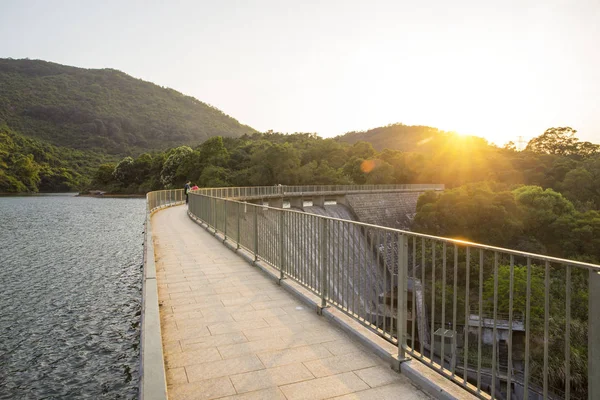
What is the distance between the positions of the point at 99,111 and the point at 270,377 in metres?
152

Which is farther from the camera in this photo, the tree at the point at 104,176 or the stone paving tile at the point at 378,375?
the tree at the point at 104,176

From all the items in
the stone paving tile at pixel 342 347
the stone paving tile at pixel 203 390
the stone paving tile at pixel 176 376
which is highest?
the stone paving tile at pixel 203 390

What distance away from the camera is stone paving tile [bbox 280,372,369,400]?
3.44 m

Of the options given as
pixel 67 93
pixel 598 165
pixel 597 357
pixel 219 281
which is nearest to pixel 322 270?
pixel 219 281

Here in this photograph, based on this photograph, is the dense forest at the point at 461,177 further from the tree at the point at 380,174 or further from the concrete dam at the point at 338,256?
the concrete dam at the point at 338,256

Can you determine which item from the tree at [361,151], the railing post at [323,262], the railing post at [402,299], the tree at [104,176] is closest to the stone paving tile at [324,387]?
the railing post at [402,299]

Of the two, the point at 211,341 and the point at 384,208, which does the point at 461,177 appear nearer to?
the point at 384,208

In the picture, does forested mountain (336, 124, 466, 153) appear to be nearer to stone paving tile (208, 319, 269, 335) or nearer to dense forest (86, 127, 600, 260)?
dense forest (86, 127, 600, 260)

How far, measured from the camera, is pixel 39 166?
9169cm

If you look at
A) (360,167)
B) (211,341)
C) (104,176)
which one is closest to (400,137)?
(360,167)

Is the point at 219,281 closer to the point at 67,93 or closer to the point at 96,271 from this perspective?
the point at 96,271

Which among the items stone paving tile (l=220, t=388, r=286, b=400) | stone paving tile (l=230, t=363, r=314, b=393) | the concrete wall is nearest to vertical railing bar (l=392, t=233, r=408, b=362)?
stone paving tile (l=230, t=363, r=314, b=393)

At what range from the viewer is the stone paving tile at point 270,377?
3605 mm

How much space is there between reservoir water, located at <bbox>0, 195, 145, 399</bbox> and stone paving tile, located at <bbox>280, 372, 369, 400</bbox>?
3.07 metres
